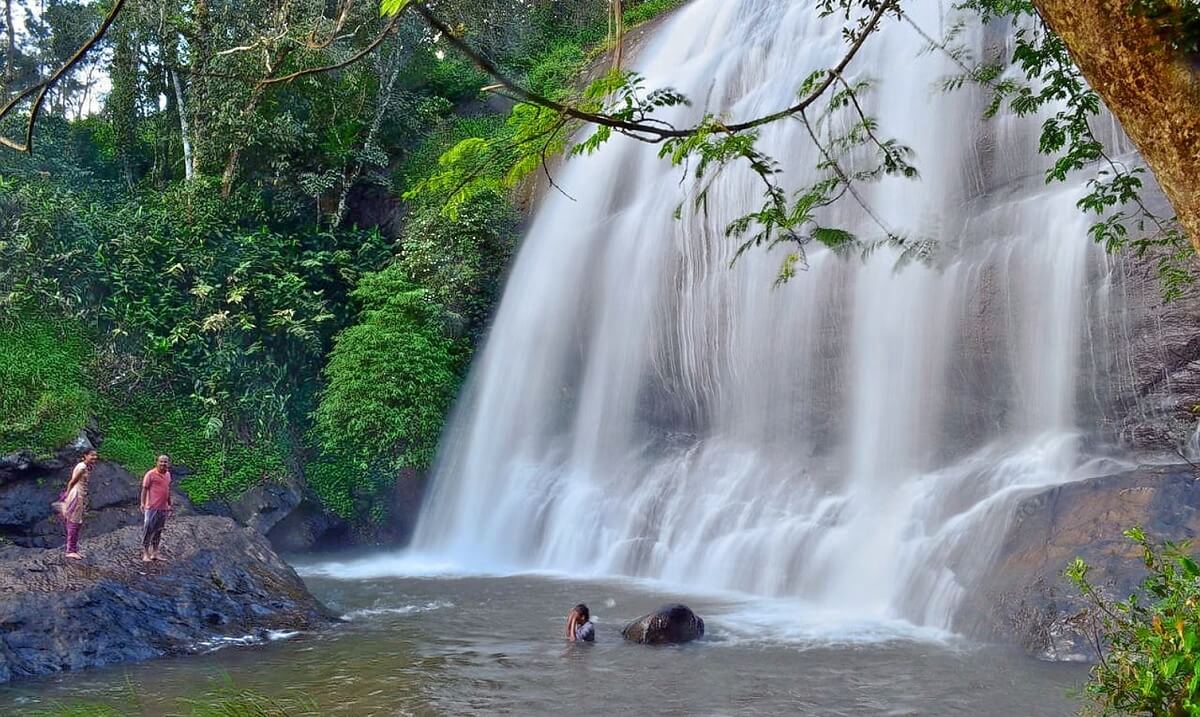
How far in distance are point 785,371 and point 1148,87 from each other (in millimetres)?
11316

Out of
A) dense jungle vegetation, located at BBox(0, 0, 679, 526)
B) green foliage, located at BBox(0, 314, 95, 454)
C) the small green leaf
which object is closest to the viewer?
the small green leaf

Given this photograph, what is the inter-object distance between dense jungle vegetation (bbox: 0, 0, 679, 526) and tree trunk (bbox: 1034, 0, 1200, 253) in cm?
1259

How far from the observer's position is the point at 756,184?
1557 centimetres

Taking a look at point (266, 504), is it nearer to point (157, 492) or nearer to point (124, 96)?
point (157, 492)

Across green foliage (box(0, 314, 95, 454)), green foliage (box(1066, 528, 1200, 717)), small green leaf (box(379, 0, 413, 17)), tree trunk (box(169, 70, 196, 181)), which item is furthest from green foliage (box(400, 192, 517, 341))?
green foliage (box(1066, 528, 1200, 717))

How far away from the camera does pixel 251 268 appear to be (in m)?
17.9

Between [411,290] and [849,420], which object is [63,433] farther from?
[849,420]

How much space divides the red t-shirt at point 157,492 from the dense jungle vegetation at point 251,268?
537 cm

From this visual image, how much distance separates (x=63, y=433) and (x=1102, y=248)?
14.2 metres

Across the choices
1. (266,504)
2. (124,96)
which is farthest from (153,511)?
(124,96)

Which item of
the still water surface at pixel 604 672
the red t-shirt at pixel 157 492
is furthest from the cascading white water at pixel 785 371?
the red t-shirt at pixel 157 492

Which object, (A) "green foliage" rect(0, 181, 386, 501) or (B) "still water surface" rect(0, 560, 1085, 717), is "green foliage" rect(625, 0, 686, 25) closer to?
(A) "green foliage" rect(0, 181, 386, 501)

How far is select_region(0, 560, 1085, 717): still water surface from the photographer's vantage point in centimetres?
702

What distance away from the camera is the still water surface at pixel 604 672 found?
23.0 feet
